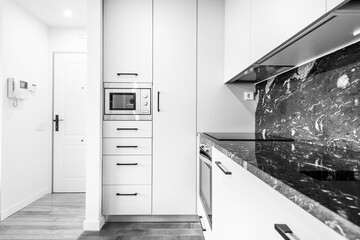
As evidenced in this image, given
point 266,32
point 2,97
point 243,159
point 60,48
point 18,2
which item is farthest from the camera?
point 60,48

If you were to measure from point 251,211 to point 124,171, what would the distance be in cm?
180

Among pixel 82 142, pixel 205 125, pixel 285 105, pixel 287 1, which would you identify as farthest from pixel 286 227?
pixel 82 142

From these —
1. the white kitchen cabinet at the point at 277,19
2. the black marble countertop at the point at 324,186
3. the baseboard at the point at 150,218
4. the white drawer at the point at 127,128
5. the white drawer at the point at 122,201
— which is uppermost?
Answer: the white kitchen cabinet at the point at 277,19

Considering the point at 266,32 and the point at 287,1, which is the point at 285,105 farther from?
the point at 287,1

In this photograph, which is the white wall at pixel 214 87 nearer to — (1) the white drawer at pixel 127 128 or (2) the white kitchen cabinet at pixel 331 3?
(1) the white drawer at pixel 127 128

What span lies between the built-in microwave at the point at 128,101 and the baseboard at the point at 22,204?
165cm

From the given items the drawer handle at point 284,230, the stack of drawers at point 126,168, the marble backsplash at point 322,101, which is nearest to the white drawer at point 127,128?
the stack of drawers at point 126,168

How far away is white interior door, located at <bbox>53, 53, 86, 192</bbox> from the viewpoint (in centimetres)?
372

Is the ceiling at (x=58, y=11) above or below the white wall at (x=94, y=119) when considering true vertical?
above

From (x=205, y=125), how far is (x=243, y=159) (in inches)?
63.2

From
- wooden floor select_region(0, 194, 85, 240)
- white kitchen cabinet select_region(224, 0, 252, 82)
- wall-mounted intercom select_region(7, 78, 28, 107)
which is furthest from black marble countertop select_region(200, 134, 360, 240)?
wall-mounted intercom select_region(7, 78, 28, 107)

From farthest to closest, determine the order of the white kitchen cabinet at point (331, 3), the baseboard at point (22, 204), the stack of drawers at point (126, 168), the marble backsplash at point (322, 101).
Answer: the baseboard at point (22, 204) → the stack of drawers at point (126, 168) → the marble backsplash at point (322, 101) → the white kitchen cabinet at point (331, 3)

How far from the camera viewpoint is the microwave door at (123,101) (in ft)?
8.18

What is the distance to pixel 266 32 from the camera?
4.54 feet
